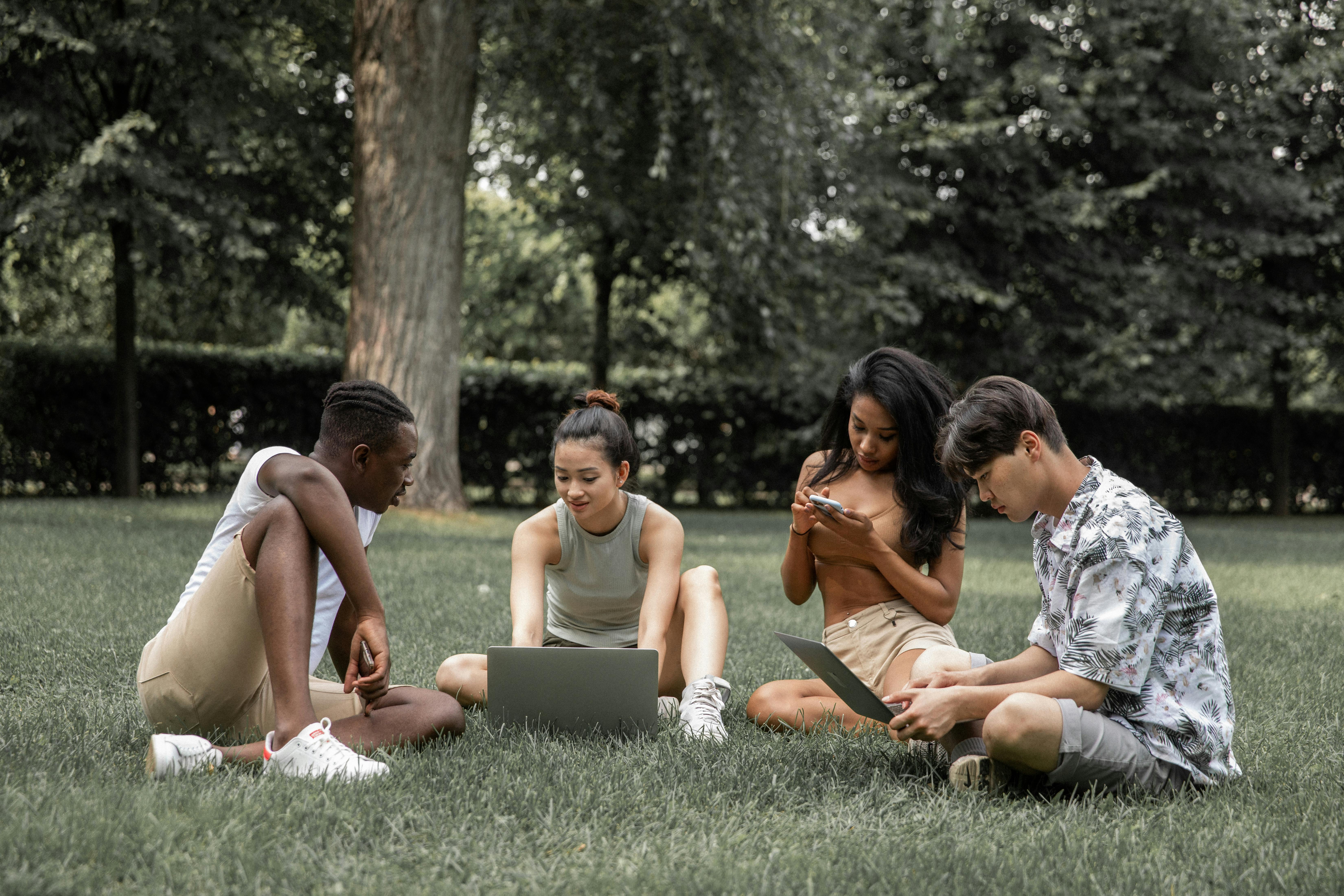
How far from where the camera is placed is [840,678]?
280cm

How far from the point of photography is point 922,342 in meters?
15.1

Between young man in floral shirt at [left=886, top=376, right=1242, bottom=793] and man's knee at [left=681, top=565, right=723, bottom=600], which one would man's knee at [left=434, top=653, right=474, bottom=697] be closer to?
man's knee at [left=681, top=565, right=723, bottom=600]

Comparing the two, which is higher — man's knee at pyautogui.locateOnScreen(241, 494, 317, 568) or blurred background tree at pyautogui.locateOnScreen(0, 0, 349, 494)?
blurred background tree at pyautogui.locateOnScreen(0, 0, 349, 494)

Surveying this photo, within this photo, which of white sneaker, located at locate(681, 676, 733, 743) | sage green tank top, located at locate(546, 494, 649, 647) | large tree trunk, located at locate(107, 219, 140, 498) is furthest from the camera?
large tree trunk, located at locate(107, 219, 140, 498)

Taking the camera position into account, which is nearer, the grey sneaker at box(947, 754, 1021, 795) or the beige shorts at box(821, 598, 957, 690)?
the grey sneaker at box(947, 754, 1021, 795)

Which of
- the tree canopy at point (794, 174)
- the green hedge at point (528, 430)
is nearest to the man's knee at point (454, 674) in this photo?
the tree canopy at point (794, 174)

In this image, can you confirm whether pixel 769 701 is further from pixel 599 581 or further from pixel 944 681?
pixel 944 681

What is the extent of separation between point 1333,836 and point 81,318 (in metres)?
24.3

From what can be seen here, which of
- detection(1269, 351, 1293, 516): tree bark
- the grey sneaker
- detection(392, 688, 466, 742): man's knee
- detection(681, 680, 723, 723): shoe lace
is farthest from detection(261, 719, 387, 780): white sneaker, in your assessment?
detection(1269, 351, 1293, 516): tree bark

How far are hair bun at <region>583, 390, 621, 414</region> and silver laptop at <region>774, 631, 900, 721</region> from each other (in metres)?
1.21

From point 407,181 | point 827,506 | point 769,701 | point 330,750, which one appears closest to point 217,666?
point 330,750

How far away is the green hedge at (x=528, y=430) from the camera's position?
1305cm

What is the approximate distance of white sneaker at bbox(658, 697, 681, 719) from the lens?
3646 millimetres

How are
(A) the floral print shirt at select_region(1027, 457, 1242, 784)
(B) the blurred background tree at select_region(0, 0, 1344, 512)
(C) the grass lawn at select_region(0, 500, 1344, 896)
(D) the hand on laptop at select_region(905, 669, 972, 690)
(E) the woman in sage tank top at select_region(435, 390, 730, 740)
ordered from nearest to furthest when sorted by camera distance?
(C) the grass lawn at select_region(0, 500, 1344, 896), (A) the floral print shirt at select_region(1027, 457, 1242, 784), (D) the hand on laptop at select_region(905, 669, 972, 690), (E) the woman in sage tank top at select_region(435, 390, 730, 740), (B) the blurred background tree at select_region(0, 0, 1344, 512)
